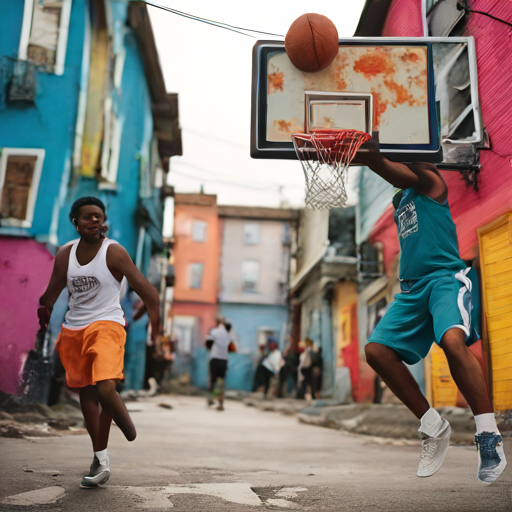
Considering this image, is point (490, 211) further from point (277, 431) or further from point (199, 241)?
point (199, 241)

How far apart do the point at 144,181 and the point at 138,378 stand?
243 inches

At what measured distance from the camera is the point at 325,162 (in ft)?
14.0

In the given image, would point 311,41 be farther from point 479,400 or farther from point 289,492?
point 289,492

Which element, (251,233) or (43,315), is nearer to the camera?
(43,315)

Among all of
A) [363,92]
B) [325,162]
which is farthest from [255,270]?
[325,162]

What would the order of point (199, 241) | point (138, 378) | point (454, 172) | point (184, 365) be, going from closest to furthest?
point (454, 172) → point (138, 378) → point (184, 365) → point (199, 241)

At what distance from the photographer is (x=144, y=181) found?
13023 millimetres

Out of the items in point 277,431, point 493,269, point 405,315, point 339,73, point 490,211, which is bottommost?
point 277,431

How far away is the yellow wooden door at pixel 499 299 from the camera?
186 inches

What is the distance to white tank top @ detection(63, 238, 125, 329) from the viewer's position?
145 inches

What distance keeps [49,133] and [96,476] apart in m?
4.21

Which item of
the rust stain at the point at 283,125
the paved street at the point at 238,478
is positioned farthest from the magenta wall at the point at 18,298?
the rust stain at the point at 283,125

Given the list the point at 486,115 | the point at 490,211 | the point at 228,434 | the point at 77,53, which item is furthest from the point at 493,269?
the point at 77,53

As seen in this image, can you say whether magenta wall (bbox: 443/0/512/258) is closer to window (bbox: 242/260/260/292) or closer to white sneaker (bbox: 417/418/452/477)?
white sneaker (bbox: 417/418/452/477)
